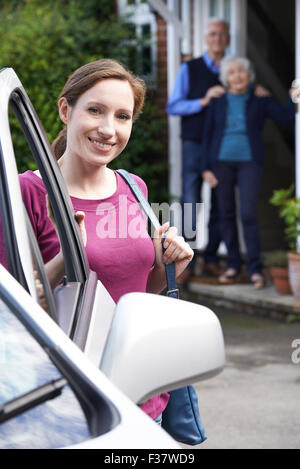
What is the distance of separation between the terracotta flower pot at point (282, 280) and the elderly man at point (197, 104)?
1.11 metres

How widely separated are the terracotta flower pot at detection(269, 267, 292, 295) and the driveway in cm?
59

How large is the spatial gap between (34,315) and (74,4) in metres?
8.96

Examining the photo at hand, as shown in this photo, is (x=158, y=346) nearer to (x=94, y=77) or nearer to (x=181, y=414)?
(x=181, y=414)

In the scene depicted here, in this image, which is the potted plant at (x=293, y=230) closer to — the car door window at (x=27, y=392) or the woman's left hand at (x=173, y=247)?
the woman's left hand at (x=173, y=247)

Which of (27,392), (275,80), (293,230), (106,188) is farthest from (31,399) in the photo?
(275,80)

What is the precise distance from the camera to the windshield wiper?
4.41ft

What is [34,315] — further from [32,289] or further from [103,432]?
[103,432]

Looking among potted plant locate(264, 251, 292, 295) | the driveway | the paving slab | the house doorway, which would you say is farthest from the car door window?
the house doorway

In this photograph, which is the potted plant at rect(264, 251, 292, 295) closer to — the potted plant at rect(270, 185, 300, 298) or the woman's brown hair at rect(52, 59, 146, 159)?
the potted plant at rect(270, 185, 300, 298)

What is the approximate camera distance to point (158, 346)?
158 cm

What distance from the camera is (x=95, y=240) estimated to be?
2.30m

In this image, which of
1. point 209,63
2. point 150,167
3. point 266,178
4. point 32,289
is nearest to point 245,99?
point 209,63

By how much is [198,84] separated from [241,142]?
3.05 ft
